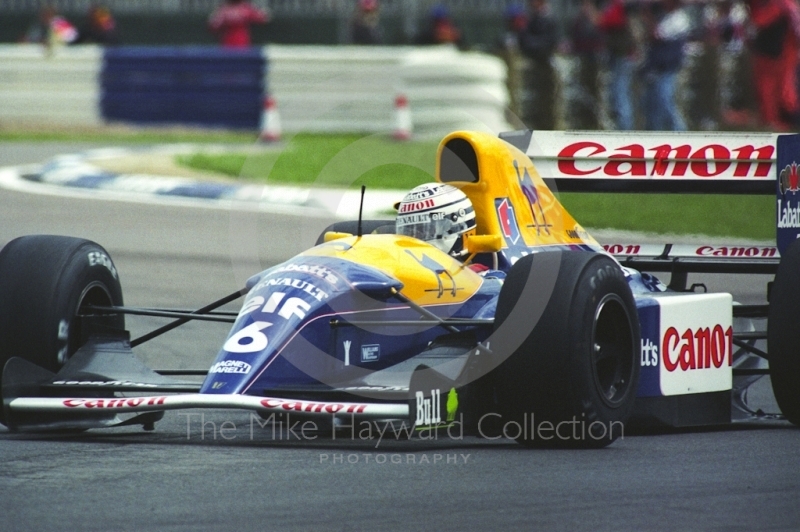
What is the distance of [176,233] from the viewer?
13156mm

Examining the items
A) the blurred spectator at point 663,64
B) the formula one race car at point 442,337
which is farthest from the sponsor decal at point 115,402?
the blurred spectator at point 663,64

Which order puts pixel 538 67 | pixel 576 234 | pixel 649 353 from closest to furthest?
pixel 649 353, pixel 576 234, pixel 538 67

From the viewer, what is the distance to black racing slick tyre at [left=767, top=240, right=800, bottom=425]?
6406 mm

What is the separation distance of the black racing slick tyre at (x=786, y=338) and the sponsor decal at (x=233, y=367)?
2246mm

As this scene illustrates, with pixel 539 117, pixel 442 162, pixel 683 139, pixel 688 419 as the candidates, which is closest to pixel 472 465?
pixel 688 419

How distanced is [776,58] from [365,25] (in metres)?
6.21

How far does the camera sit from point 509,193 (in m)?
6.94

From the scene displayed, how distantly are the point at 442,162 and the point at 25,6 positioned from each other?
1930 centimetres

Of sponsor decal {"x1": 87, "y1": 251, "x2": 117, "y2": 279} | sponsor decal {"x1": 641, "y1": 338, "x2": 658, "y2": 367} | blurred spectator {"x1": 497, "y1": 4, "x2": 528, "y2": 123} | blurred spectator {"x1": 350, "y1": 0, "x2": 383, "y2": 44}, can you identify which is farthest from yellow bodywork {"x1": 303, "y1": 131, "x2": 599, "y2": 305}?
blurred spectator {"x1": 350, "y1": 0, "x2": 383, "y2": 44}

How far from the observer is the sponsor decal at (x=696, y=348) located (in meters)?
6.46

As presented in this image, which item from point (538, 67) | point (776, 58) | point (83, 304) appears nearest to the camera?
point (83, 304)

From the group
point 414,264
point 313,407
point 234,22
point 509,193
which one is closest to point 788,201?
point 509,193

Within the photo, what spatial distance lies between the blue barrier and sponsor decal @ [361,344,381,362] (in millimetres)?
15416

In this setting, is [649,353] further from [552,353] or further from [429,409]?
[429,409]
